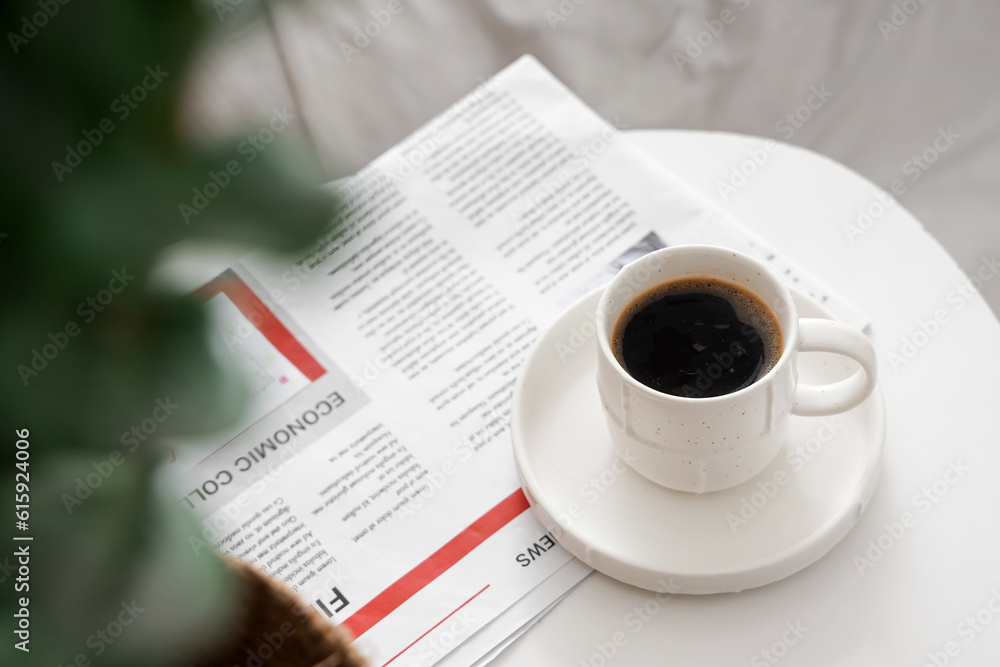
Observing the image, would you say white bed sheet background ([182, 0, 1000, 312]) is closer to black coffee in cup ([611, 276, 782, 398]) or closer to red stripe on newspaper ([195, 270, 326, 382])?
red stripe on newspaper ([195, 270, 326, 382])

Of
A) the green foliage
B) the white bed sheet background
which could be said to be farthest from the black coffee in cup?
the white bed sheet background

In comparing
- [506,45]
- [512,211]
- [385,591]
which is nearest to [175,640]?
[385,591]

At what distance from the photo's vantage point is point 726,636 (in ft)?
1.70

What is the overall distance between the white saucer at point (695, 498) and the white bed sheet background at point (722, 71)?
65cm

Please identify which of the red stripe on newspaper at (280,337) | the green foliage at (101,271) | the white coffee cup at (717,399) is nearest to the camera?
the green foliage at (101,271)

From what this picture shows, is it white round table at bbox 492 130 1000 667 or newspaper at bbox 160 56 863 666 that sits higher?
newspaper at bbox 160 56 863 666

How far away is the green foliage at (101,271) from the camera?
0.40 ft

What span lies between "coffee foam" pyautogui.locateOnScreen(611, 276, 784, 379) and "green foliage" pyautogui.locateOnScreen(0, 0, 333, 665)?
0.37m

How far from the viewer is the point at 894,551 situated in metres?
0.54

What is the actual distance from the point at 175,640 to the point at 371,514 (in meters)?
0.40

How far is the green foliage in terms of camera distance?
0.12 meters

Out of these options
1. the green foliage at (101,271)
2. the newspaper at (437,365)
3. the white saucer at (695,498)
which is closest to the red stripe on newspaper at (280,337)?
the newspaper at (437,365)

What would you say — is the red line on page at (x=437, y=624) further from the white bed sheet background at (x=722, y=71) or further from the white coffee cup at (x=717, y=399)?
the white bed sheet background at (x=722, y=71)

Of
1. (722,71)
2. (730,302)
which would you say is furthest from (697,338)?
(722,71)
